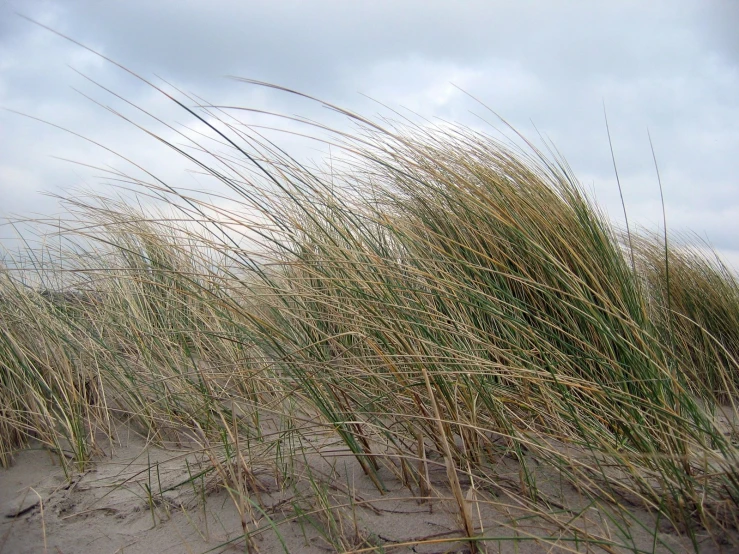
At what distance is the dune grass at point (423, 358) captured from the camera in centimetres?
124

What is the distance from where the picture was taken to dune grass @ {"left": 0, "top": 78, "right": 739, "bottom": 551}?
4.07 ft

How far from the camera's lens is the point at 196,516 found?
1.47 meters

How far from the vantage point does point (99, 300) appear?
310cm

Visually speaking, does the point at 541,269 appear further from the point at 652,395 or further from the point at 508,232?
the point at 652,395

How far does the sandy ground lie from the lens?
1.18m

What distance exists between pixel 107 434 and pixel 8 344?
0.58 metres

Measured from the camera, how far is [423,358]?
52.9 inches

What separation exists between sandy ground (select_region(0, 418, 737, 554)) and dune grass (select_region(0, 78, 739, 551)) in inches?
1.3

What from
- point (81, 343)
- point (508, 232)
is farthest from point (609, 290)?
point (81, 343)

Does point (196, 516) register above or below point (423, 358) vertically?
below

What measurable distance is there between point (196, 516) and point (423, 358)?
0.75 meters

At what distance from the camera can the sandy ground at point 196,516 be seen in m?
1.18

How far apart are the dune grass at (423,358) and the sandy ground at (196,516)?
1.3 inches

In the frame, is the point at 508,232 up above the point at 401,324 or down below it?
above
